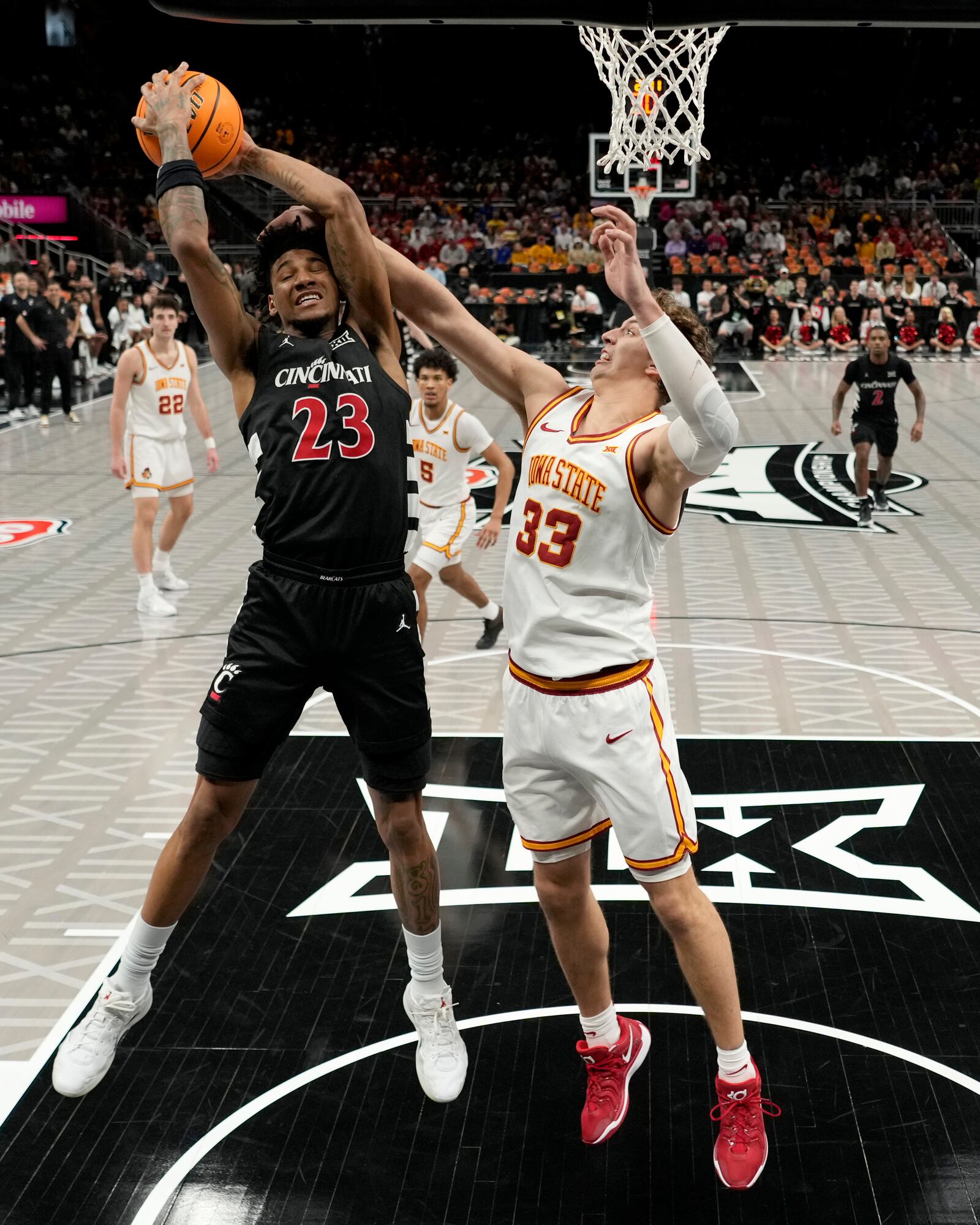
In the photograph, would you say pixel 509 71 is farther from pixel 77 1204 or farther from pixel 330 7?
pixel 77 1204

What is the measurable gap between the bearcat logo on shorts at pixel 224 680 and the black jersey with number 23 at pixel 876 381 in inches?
327

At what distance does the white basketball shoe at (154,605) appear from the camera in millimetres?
8164

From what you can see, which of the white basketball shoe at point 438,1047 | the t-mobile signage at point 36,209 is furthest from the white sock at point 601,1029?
the t-mobile signage at point 36,209

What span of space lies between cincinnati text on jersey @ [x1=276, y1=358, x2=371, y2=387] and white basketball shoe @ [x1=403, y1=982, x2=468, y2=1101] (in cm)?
162

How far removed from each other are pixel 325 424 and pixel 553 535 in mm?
631

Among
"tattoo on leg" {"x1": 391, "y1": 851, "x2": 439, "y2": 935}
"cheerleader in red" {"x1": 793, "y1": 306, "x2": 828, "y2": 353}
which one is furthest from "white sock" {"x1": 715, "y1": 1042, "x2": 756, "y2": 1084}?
"cheerleader in red" {"x1": 793, "y1": 306, "x2": 828, "y2": 353}

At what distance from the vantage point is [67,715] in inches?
255

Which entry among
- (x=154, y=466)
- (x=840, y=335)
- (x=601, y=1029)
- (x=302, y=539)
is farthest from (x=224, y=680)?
(x=840, y=335)

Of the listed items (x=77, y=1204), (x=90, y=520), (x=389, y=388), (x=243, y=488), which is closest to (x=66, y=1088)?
(x=77, y=1204)

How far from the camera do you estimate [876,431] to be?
1080 cm

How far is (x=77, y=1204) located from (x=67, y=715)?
141 inches

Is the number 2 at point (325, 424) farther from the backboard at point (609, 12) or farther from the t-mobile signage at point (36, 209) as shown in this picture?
the t-mobile signage at point (36, 209)

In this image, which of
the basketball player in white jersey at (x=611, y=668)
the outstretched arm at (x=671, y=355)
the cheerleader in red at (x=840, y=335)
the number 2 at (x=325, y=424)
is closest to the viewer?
the outstretched arm at (x=671, y=355)

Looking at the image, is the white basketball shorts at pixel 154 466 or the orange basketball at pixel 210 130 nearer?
the orange basketball at pixel 210 130
